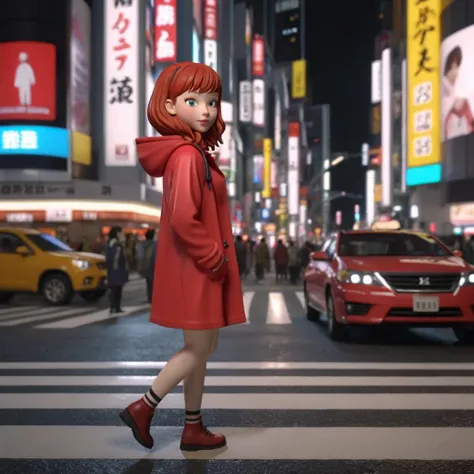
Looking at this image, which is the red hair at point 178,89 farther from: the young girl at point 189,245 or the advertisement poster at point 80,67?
the advertisement poster at point 80,67

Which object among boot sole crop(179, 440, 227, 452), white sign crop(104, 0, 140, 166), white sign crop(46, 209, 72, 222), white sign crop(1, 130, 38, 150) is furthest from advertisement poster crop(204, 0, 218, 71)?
boot sole crop(179, 440, 227, 452)

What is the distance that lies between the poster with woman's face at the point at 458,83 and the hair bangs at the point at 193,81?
40150 millimetres

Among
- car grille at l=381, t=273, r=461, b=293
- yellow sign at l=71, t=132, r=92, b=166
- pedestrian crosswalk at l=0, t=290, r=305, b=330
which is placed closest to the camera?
car grille at l=381, t=273, r=461, b=293

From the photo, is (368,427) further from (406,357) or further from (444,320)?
(444,320)

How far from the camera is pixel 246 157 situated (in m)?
85.4

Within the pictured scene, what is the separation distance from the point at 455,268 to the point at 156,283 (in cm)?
567

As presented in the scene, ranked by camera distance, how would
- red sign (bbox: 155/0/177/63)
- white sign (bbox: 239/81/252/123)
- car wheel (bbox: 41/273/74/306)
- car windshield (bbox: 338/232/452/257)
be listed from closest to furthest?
car windshield (bbox: 338/232/452/257) → car wheel (bbox: 41/273/74/306) → red sign (bbox: 155/0/177/63) → white sign (bbox: 239/81/252/123)

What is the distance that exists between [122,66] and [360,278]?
30.1 m

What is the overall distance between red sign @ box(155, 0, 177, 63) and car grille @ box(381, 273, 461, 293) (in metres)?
33.4

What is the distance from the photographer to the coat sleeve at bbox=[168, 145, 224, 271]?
3.57 m

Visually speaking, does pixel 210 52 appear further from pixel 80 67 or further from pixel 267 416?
pixel 267 416

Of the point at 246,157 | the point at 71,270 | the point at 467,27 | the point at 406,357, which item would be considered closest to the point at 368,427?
the point at 406,357

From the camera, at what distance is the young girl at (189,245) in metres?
3.62

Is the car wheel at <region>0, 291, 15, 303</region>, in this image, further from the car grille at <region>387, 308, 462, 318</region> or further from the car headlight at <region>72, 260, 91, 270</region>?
the car grille at <region>387, 308, 462, 318</region>
